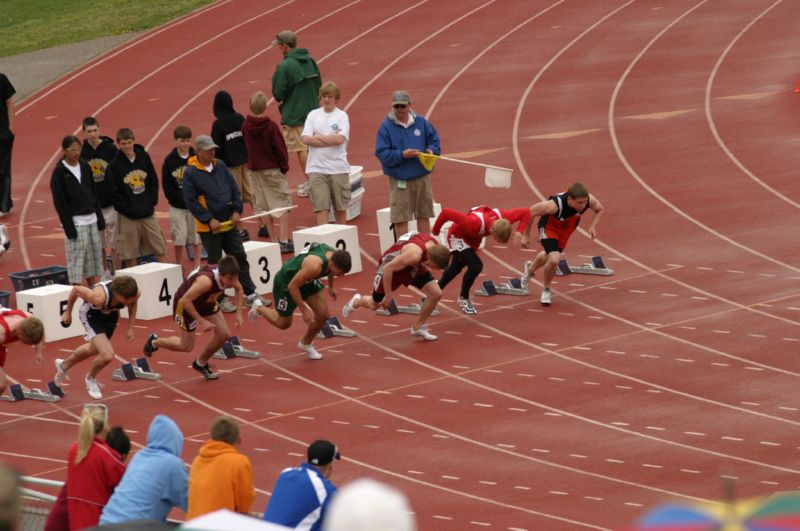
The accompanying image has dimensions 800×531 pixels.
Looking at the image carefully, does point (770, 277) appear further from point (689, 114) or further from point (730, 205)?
point (689, 114)

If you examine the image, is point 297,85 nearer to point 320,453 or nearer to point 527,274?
point 527,274

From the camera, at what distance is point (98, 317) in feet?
45.4

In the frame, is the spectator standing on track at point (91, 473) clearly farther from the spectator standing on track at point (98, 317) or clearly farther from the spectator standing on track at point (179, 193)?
the spectator standing on track at point (179, 193)

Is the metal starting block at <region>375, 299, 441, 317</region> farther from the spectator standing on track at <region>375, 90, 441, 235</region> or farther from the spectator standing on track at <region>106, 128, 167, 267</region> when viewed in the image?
the spectator standing on track at <region>106, 128, 167, 267</region>

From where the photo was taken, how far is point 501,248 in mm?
18422

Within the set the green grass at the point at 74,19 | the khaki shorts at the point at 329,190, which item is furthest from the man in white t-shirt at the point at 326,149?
the green grass at the point at 74,19

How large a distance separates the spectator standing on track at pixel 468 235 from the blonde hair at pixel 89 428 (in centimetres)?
668

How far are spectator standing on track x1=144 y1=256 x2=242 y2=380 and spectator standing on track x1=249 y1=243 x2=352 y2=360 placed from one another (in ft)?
1.57

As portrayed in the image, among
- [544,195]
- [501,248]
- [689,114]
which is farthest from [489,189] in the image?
[689,114]

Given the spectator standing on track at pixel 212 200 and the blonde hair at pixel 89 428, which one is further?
the spectator standing on track at pixel 212 200

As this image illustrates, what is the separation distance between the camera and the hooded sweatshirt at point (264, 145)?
57.5 ft

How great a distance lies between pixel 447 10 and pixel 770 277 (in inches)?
637

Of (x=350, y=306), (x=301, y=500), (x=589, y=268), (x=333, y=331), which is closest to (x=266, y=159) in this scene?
Result: (x=333, y=331)

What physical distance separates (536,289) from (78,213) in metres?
4.83
